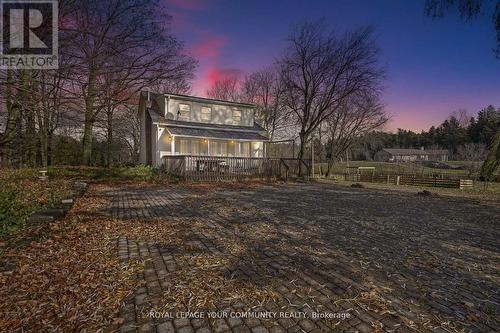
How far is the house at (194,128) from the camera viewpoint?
21484 millimetres

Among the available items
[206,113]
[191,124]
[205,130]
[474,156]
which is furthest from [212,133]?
[474,156]

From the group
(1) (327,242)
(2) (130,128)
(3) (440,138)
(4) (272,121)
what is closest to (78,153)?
(2) (130,128)

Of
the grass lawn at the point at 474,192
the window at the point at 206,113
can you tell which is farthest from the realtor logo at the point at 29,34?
the window at the point at 206,113

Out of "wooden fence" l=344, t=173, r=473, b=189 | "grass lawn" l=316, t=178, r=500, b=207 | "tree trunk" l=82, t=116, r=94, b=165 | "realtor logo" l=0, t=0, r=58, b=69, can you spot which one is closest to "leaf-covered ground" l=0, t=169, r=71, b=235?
"realtor logo" l=0, t=0, r=58, b=69

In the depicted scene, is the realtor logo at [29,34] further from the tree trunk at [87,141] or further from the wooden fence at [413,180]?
the wooden fence at [413,180]

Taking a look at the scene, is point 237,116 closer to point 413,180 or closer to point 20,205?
point 413,180

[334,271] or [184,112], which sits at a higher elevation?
[184,112]

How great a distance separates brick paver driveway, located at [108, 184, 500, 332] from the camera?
2.47 meters

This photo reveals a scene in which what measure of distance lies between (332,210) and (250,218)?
300 centimetres

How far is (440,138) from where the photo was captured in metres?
89.5

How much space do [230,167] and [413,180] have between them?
17.3 metres

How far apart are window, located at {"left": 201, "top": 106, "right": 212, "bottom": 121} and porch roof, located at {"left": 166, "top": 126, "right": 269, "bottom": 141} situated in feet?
7.53

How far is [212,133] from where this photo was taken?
22156mm

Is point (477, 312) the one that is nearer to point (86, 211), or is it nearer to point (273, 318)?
point (273, 318)
